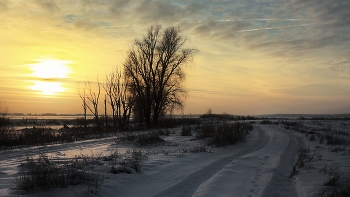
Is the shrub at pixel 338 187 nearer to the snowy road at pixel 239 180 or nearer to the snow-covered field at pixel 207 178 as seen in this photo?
the snow-covered field at pixel 207 178

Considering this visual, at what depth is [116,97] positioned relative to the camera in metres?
38.7

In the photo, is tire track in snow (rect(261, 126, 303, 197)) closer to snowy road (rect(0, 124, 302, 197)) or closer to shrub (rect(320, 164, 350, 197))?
snowy road (rect(0, 124, 302, 197))

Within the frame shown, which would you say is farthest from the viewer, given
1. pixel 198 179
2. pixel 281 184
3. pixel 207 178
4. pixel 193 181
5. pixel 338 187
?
pixel 207 178

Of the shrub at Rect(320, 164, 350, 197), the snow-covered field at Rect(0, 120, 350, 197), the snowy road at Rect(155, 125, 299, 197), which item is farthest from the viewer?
the snowy road at Rect(155, 125, 299, 197)

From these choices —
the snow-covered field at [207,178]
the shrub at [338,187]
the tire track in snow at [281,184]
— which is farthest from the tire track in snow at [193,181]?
the shrub at [338,187]

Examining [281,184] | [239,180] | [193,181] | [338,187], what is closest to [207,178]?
[193,181]

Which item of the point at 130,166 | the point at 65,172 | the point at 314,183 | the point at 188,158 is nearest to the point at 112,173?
the point at 130,166

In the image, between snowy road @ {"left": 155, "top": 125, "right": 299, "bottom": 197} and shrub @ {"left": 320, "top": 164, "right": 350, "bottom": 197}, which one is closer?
shrub @ {"left": 320, "top": 164, "right": 350, "bottom": 197}

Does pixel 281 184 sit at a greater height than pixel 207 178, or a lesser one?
lesser

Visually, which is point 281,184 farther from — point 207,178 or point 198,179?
point 198,179

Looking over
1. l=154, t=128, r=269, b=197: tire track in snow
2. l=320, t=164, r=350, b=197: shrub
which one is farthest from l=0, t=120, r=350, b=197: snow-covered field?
l=320, t=164, r=350, b=197: shrub

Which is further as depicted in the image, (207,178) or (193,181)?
(207,178)

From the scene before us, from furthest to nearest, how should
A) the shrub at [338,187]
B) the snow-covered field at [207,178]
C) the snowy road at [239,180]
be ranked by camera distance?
the snowy road at [239,180] → the snow-covered field at [207,178] → the shrub at [338,187]

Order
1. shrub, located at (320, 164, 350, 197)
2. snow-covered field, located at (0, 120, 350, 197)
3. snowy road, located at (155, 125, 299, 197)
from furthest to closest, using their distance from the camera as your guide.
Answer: snowy road, located at (155, 125, 299, 197) < snow-covered field, located at (0, 120, 350, 197) < shrub, located at (320, 164, 350, 197)
